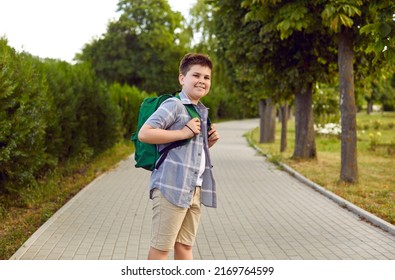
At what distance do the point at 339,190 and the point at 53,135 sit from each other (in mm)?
5815

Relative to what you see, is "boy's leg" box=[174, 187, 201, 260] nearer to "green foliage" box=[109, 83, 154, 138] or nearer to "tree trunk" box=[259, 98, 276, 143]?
"green foliage" box=[109, 83, 154, 138]

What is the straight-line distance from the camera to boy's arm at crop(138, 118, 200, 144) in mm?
3986

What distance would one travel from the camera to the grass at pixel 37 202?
24.6ft

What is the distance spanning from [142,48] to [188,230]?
44884 mm

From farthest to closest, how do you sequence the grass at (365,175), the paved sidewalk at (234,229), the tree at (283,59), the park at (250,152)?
the tree at (283,59) < the grass at (365,175) < the park at (250,152) < the paved sidewalk at (234,229)

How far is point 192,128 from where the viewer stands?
13.3ft

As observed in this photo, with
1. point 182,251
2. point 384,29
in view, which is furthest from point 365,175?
point 182,251

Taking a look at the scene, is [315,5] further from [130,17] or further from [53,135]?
[130,17]

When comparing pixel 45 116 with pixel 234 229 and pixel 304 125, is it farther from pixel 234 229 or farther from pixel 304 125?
pixel 304 125

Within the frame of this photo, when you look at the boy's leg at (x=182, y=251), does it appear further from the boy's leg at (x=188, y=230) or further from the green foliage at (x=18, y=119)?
the green foliage at (x=18, y=119)

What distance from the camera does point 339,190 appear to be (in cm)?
1139

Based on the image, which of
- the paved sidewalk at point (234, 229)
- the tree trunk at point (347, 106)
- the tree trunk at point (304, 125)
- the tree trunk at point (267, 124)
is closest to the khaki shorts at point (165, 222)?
the paved sidewalk at point (234, 229)

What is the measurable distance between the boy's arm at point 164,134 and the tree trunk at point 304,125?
522 inches
